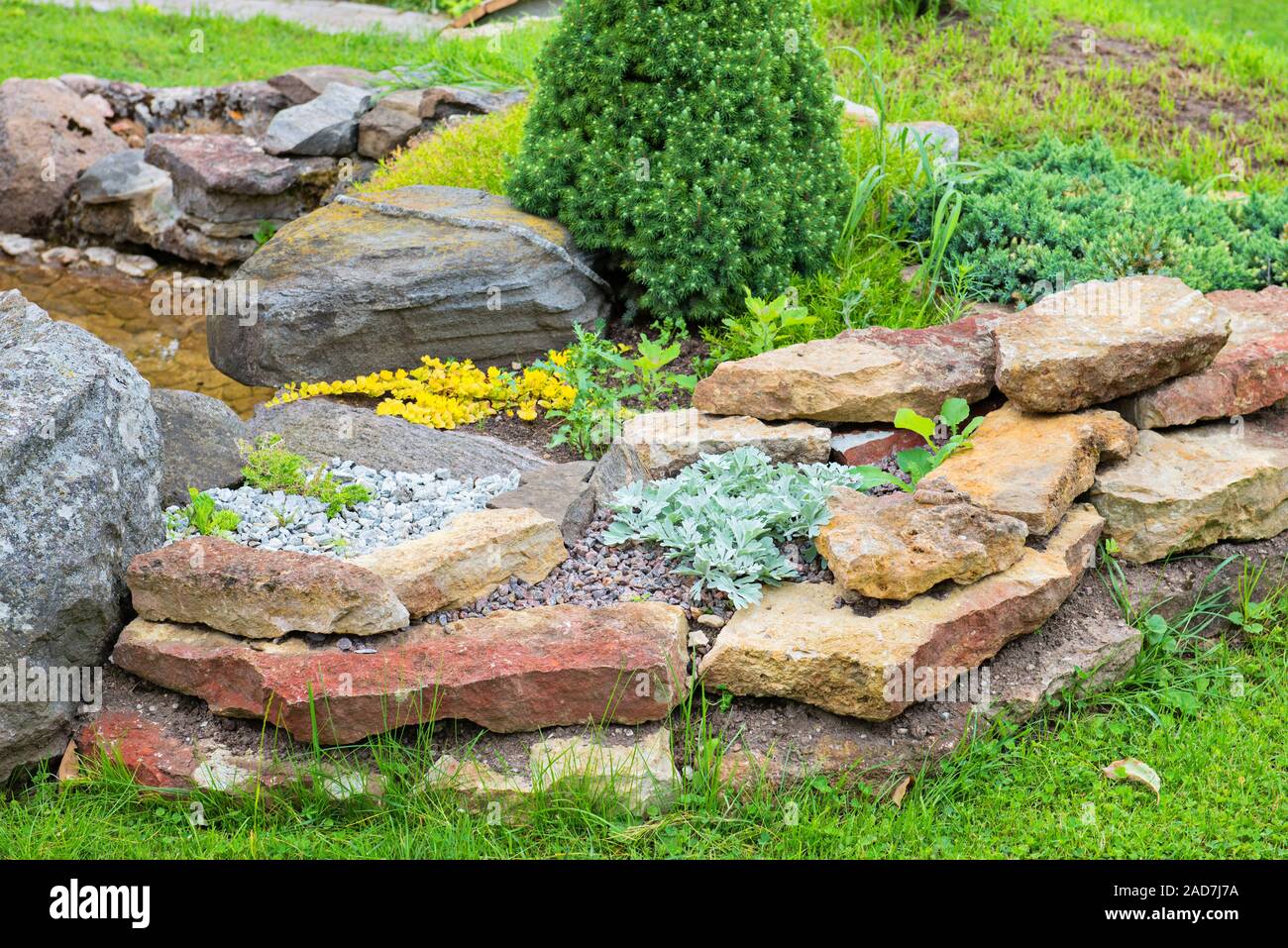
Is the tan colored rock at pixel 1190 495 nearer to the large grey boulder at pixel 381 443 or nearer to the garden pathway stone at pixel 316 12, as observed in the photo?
the large grey boulder at pixel 381 443

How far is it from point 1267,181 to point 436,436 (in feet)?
20.4

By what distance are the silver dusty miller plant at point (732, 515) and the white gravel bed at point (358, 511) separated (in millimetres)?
641

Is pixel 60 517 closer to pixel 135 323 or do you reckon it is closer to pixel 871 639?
pixel 871 639

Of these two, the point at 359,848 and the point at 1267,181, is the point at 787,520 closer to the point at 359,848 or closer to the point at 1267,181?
the point at 359,848

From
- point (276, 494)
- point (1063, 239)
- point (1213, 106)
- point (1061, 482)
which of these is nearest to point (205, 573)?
point (276, 494)

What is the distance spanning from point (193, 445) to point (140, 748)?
1424 millimetres

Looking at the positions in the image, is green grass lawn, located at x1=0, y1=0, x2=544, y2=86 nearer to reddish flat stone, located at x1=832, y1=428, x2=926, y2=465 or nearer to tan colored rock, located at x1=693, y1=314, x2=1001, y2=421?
tan colored rock, located at x1=693, y1=314, x2=1001, y2=421

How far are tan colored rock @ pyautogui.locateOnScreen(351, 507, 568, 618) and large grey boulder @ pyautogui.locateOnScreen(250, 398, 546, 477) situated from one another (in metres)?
0.69

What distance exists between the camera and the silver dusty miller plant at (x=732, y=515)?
13.6 feet

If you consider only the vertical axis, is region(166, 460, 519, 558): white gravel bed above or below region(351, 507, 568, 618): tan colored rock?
below

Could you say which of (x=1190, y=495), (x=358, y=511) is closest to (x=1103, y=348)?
(x=1190, y=495)

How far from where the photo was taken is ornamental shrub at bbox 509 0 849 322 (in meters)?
5.83

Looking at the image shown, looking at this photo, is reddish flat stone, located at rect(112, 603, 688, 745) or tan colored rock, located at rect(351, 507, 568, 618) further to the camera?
tan colored rock, located at rect(351, 507, 568, 618)

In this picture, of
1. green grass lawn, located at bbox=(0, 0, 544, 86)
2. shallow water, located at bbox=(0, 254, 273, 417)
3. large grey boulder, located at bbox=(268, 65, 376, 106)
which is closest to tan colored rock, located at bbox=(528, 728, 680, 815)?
shallow water, located at bbox=(0, 254, 273, 417)
